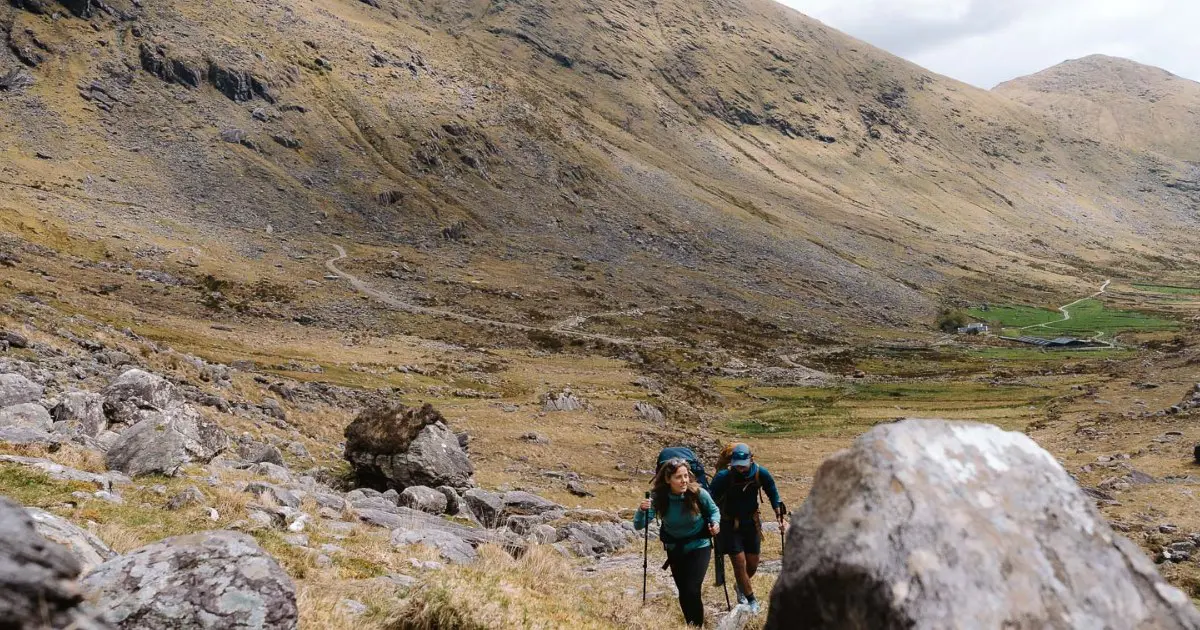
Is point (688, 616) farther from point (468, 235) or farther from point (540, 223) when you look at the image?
point (540, 223)

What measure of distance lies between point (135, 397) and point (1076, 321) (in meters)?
146

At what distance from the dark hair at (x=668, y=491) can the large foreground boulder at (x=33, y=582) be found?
6811mm

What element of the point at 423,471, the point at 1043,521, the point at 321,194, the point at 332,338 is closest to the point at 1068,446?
the point at 423,471

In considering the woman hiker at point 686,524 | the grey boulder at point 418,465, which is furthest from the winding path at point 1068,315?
the woman hiker at point 686,524

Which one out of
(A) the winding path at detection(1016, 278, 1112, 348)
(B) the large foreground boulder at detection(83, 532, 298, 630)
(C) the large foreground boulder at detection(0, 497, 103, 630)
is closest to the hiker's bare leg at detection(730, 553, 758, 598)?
(B) the large foreground boulder at detection(83, 532, 298, 630)

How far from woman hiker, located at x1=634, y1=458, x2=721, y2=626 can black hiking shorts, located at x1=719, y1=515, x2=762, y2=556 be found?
33.3 inches

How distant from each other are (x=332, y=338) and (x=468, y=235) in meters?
54.5

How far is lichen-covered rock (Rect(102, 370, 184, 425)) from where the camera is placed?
57.9 feet

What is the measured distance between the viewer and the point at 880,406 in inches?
2228

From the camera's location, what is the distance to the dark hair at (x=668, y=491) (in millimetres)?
8797

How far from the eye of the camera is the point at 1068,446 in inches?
1453

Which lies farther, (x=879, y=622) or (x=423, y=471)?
(x=423, y=471)

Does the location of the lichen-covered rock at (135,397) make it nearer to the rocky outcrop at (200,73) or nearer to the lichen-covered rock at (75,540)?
the lichen-covered rock at (75,540)

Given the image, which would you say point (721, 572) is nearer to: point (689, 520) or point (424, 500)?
point (689, 520)
